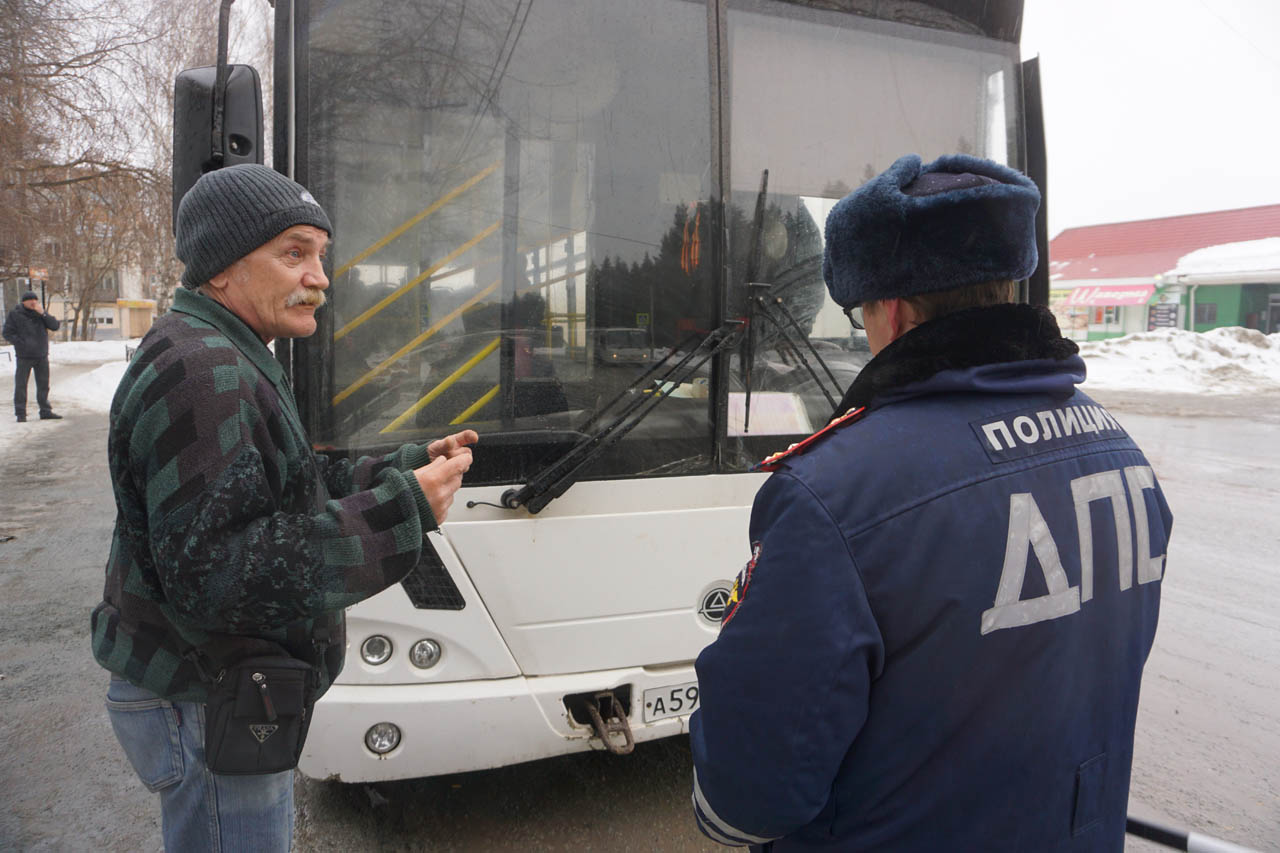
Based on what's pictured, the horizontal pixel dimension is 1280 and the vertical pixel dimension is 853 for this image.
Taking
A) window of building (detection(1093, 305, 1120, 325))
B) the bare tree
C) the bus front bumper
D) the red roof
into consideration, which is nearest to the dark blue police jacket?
the bus front bumper

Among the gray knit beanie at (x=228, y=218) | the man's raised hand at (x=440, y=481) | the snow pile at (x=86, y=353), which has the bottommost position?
the snow pile at (x=86, y=353)

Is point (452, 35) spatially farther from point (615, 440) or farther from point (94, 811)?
point (94, 811)

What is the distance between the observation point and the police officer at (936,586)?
1.12 m

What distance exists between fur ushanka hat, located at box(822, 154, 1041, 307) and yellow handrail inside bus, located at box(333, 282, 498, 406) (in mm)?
1781

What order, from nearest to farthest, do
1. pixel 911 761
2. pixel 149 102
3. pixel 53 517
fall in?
pixel 911 761 → pixel 53 517 → pixel 149 102

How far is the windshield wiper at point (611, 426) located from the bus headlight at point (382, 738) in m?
0.76

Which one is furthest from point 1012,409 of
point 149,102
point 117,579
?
point 149,102

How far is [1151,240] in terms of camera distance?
138 feet

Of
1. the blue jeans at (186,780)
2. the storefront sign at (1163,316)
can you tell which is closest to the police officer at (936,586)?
the blue jeans at (186,780)

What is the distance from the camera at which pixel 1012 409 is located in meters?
1.22

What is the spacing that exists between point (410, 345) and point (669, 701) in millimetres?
1449

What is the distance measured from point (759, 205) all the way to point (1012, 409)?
6.34ft

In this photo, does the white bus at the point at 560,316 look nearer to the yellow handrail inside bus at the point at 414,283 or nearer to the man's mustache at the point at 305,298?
the yellow handrail inside bus at the point at 414,283

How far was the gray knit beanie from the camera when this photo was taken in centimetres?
161
